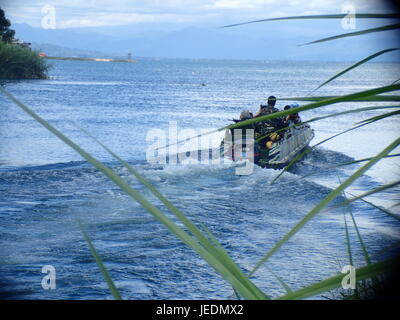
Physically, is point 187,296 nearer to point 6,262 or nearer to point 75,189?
point 6,262

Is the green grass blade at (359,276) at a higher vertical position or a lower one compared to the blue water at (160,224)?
higher

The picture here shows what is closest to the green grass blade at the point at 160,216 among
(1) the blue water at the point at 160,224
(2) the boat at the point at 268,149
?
(1) the blue water at the point at 160,224

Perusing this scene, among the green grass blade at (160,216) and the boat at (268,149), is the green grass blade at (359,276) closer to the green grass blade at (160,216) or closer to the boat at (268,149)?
the green grass blade at (160,216)

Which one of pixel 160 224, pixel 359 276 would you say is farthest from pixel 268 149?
pixel 359 276

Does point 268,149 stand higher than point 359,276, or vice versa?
point 359,276

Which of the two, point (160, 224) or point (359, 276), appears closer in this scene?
point (359, 276)

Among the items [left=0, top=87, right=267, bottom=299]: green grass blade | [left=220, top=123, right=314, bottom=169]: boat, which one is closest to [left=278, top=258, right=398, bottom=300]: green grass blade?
[left=0, top=87, right=267, bottom=299]: green grass blade

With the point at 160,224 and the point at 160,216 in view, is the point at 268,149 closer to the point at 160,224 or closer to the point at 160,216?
the point at 160,224

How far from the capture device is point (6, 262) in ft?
14.8

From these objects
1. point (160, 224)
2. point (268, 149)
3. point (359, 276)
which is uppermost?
point (359, 276)

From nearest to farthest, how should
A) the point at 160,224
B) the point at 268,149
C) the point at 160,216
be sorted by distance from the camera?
the point at 160,216
the point at 160,224
the point at 268,149

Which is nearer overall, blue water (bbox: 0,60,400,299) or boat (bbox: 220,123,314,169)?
blue water (bbox: 0,60,400,299)

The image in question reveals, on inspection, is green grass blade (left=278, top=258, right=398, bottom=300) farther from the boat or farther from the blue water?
the boat

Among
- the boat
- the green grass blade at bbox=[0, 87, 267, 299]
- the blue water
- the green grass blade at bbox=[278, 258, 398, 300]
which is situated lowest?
the blue water
